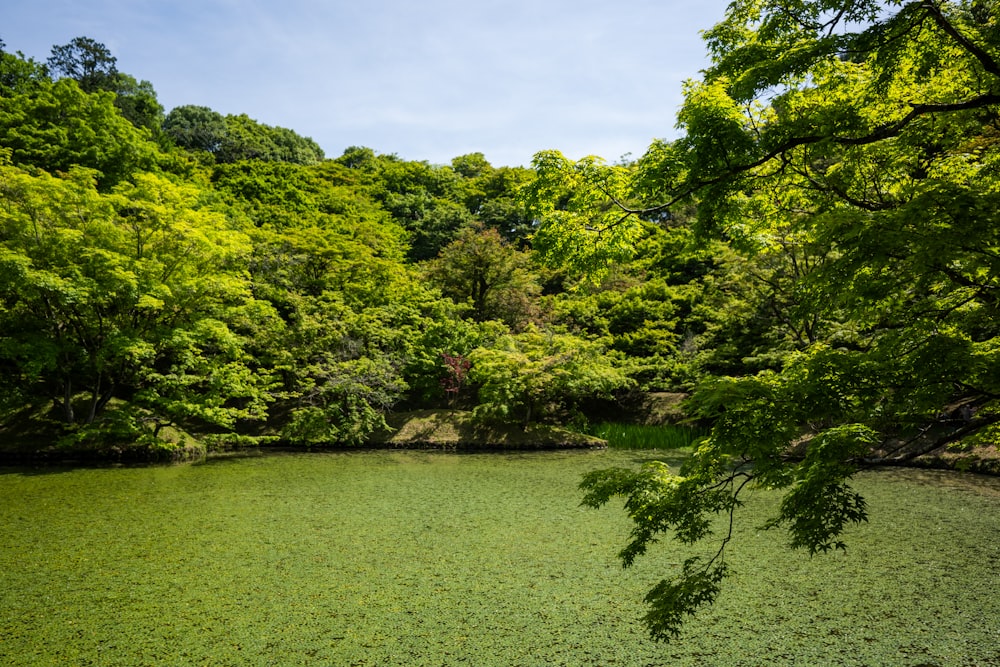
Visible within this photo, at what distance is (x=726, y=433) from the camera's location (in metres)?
2.01

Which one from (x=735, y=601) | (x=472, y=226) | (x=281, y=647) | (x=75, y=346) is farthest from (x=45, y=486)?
(x=472, y=226)

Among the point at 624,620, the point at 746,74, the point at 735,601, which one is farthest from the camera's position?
the point at 735,601

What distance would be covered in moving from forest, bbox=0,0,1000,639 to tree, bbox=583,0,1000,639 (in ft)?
0.04

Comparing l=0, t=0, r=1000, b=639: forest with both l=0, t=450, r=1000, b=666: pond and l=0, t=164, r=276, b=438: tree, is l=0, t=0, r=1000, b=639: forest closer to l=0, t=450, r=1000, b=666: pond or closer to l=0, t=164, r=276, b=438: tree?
l=0, t=164, r=276, b=438: tree

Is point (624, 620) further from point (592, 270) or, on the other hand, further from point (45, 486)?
point (45, 486)

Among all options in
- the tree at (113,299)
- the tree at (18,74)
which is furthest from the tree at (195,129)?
the tree at (113,299)

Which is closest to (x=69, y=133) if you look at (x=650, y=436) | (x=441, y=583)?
(x=650, y=436)

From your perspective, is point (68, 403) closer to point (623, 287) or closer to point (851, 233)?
point (851, 233)

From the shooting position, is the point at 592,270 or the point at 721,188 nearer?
the point at 721,188

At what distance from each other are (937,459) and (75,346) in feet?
40.3

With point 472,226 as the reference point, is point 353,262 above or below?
below

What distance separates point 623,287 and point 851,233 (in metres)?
13.2

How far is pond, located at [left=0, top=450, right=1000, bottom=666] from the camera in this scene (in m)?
2.62

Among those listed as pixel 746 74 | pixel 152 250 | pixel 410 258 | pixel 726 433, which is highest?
pixel 410 258
